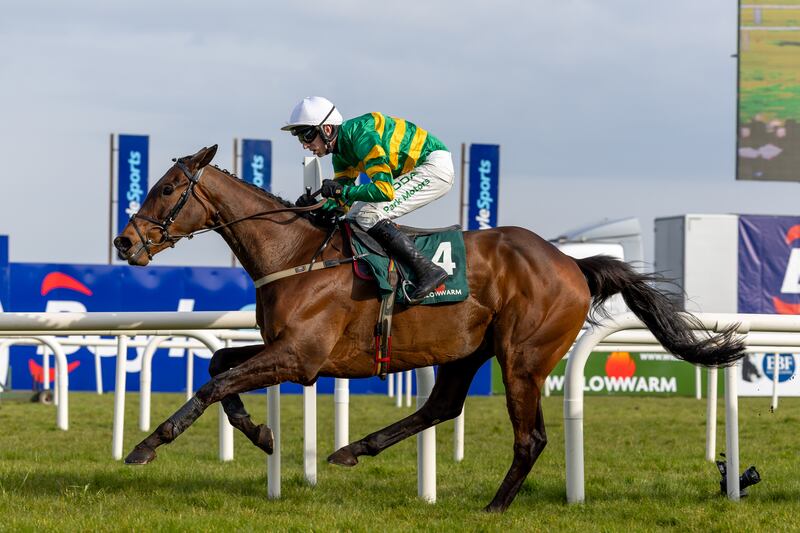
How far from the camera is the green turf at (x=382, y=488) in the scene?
536 cm

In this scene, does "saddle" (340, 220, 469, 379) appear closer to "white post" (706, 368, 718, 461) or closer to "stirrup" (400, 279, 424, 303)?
"stirrup" (400, 279, 424, 303)

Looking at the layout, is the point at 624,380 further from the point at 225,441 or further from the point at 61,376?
the point at 225,441

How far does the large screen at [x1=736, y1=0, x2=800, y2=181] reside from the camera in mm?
21453

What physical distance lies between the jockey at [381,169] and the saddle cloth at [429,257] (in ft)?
0.15

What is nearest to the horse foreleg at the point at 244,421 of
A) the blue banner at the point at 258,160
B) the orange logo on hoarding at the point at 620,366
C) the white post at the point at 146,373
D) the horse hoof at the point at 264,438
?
the horse hoof at the point at 264,438

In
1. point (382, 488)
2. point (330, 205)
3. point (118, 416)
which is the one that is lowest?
point (382, 488)

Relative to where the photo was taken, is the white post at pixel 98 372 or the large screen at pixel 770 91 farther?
the large screen at pixel 770 91

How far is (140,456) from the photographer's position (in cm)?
545

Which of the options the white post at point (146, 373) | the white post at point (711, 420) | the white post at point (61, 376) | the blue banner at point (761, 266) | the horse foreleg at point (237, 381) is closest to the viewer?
the horse foreleg at point (237, 381)

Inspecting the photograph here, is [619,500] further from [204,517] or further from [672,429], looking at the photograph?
[672,429]

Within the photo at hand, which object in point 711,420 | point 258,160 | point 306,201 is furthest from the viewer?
point 258,160

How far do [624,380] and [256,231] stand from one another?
13.5m

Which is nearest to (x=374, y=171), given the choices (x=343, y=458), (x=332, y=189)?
(x=332, y=189)

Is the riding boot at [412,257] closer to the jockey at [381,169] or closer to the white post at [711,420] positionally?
the jockey at [381,169]
